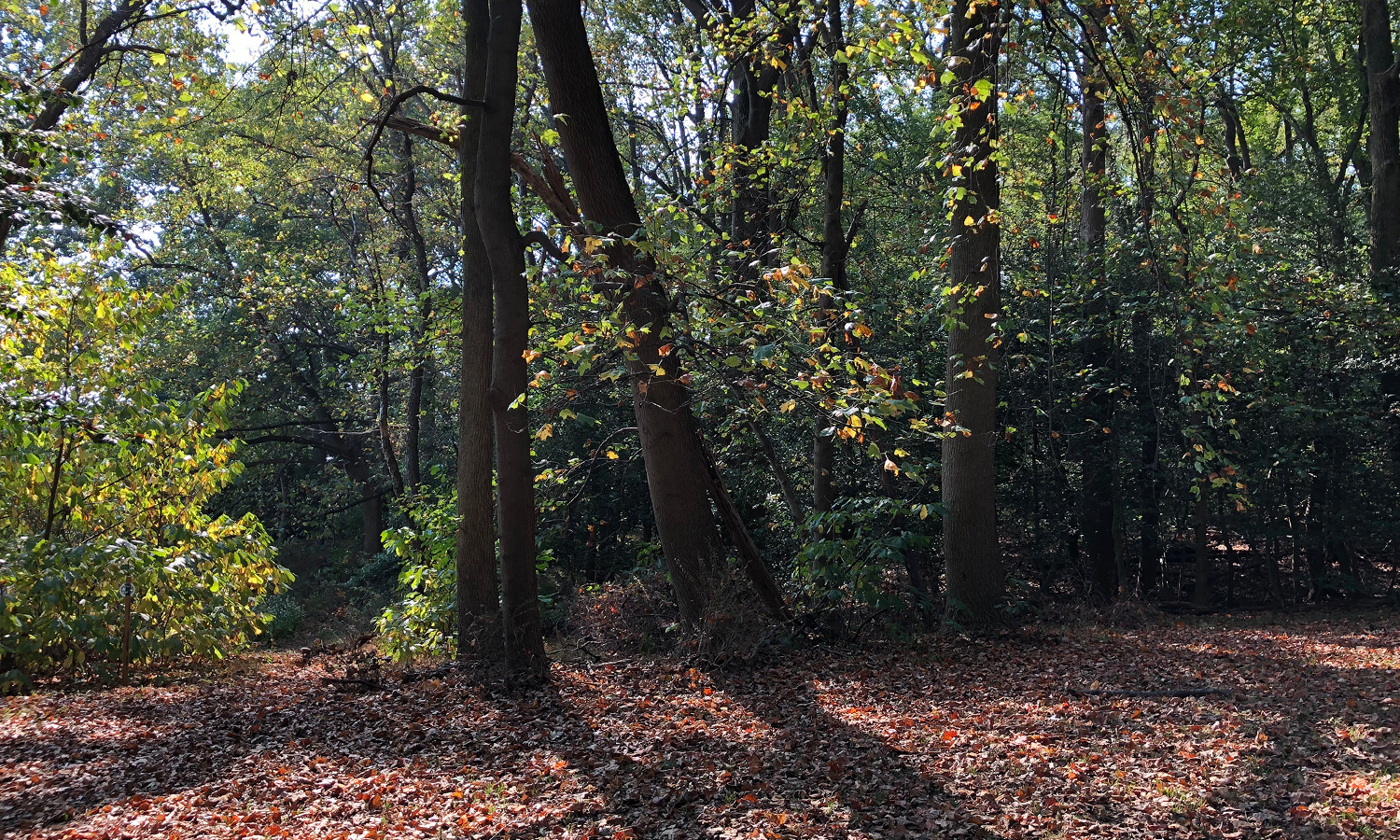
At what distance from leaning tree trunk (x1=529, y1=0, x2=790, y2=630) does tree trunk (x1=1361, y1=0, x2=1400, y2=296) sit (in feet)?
35.2

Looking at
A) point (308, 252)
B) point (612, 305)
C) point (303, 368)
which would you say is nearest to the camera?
point (612, 305)

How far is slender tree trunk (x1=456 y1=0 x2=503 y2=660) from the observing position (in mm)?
8359

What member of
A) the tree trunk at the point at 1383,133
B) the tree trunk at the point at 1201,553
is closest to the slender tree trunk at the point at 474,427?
the tree trunk at the point at 1201,553

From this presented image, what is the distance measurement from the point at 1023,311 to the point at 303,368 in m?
17.3

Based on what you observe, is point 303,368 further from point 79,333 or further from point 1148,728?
point 1148,728

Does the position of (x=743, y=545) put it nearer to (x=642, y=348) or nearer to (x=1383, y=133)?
(x=642, y=348)

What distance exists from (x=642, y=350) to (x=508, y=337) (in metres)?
1.01

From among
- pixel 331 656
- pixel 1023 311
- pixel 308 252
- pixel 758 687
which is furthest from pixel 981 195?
pixel 308 252

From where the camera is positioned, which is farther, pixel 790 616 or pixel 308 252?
pixel 308 252

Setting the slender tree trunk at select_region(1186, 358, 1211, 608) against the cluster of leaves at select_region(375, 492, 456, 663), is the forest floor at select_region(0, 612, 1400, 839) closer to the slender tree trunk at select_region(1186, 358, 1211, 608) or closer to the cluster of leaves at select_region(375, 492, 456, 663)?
the cluster of leaves at select_region(375, 492, 456, 663)

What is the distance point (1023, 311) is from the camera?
11953mm

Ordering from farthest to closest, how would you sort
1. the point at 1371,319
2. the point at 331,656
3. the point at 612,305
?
the point at 1371,319 → the point at 331,656 → the point at 612,305

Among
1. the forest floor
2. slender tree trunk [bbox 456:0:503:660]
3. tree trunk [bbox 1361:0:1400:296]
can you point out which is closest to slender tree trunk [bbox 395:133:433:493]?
slender tree trunk [bbox 456:0:503:660]

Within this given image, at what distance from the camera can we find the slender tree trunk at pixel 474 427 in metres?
8.36
